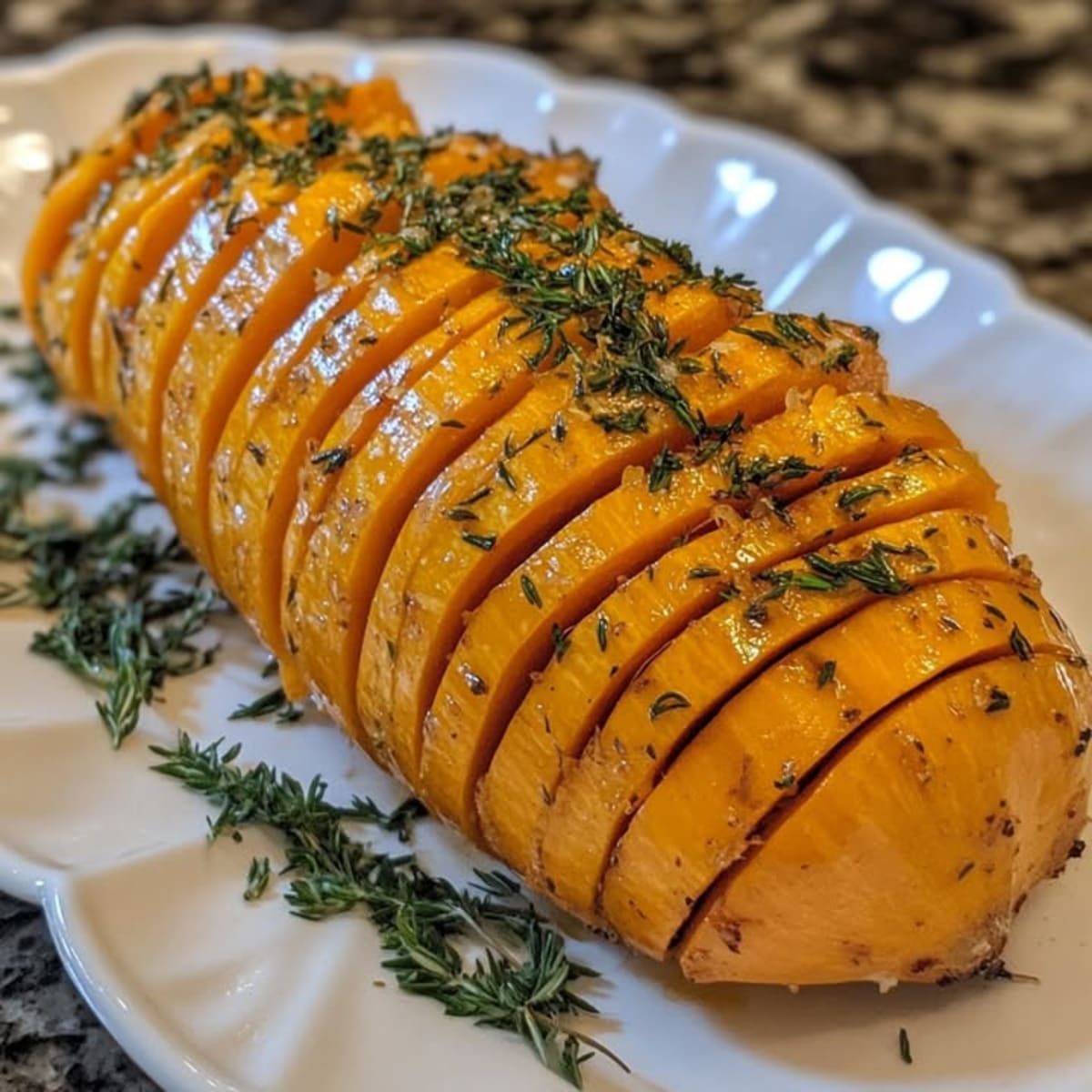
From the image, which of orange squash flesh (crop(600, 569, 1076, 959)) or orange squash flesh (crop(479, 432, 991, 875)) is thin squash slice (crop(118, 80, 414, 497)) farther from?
orange squash flesh (crop(600, 569, 1076, 959))

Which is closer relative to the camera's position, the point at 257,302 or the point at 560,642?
the point at 560,642

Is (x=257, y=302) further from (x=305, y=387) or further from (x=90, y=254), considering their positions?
(x=90, y=254)

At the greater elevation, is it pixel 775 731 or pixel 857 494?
pixel 857 494

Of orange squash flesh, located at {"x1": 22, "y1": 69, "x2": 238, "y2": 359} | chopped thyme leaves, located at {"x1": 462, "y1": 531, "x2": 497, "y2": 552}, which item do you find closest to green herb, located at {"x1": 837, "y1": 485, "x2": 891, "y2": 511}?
chopped thyme leaves, located at {"x1": 462, "y1": 531, "x2": 497, "y2": 552}

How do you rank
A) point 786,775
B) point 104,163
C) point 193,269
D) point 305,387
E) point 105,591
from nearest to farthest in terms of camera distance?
point 786,775 → point 305,387 → point 193,269 → point 105,591 → point 104,163

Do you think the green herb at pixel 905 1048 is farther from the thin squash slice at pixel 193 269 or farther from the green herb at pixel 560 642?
the thin squash slice at pixel 193 269

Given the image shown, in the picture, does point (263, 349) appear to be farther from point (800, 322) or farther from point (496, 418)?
point (800, 322)

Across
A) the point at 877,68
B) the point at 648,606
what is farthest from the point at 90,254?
the point at 877,68

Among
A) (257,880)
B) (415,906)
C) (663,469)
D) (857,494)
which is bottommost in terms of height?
(257,880)

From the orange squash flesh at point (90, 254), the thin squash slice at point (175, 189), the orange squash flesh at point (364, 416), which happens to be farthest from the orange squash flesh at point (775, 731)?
the orange squash flesh at point (90, 254)
